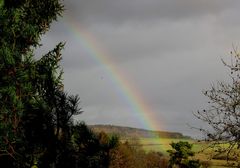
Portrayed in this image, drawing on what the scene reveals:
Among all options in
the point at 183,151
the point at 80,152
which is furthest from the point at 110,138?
the point at 183,151

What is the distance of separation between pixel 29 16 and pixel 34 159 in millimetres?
9810

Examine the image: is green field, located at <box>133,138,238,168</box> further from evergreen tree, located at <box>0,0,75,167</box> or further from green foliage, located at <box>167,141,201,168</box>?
evergreen tree, located at <box>0,0,75,167</box>

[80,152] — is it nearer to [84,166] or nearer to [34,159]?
[84,166]

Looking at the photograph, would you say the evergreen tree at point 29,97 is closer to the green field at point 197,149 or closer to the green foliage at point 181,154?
the green field at point 197,149

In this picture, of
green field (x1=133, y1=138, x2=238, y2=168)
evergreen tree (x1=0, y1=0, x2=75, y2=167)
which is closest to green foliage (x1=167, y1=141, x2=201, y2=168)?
green field (x1=133, y1=138, x2=238, y2=168)

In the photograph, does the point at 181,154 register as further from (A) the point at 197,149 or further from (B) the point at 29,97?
(B) the point at 29,97

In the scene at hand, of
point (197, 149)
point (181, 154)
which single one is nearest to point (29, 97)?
point (181, 154)

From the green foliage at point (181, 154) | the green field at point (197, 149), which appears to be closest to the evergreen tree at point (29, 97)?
the green field at point (197, 149)

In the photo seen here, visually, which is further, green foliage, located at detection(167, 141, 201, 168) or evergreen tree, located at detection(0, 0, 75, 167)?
green foliage, located at detection(167, 141, 201, 168)

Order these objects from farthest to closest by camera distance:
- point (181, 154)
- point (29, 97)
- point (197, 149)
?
Answer: point (197, 149)
point (181, 154)
point (29, 97)

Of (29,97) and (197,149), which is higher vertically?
(197,149)

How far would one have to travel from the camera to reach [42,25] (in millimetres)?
19453

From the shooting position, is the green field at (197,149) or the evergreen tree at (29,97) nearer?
the evergreen tree at (29,97)

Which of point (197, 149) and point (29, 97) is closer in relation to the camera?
point (29, 97)
